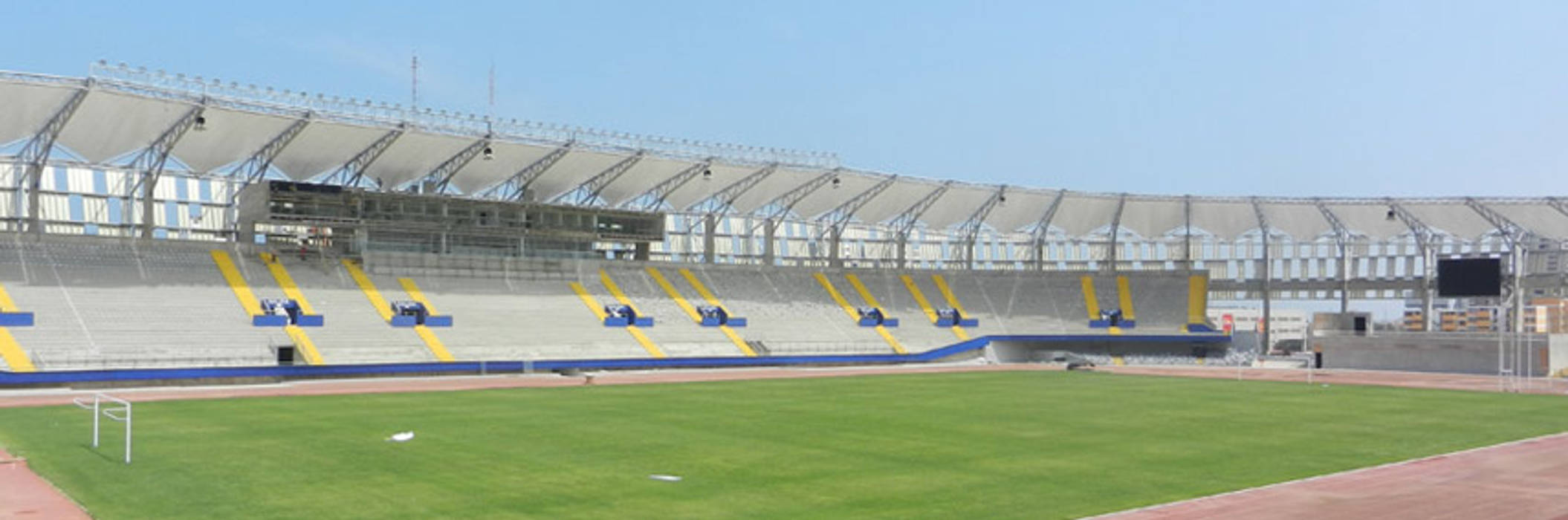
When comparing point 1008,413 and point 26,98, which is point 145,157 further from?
point 1008,413

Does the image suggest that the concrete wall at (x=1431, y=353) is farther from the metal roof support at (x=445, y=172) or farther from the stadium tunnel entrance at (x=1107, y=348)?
the metal roof support at (x=445, y=172)

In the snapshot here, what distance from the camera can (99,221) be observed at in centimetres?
4853

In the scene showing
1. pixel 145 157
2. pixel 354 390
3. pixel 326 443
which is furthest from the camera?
pixel 145 157

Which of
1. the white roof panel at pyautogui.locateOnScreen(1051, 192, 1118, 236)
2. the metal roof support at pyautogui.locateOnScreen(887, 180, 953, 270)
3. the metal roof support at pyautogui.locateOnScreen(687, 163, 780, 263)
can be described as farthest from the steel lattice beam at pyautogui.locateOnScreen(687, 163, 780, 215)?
the white roof panel at pyautogui.locateOnScreen(1051, 192, 1118, 236)

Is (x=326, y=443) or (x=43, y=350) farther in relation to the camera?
(x=43, y=350)

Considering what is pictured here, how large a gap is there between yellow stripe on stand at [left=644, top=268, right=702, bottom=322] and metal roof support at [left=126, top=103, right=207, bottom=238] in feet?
74.4

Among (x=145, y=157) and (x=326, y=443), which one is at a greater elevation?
(x=145, y=157)

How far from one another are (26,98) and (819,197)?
36.1 metres

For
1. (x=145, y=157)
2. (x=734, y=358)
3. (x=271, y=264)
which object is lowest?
(x=734, y=358)

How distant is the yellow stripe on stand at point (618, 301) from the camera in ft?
174

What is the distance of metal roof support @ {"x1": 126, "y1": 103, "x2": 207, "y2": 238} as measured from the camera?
4200 cm

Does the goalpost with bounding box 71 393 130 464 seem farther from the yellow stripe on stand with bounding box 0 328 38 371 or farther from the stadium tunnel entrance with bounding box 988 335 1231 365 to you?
the stadium tunnel entrance with bounding box 988 335 1231 365

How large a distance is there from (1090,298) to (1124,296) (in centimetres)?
204

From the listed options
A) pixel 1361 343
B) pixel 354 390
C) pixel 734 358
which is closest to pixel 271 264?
pixel 354 390
